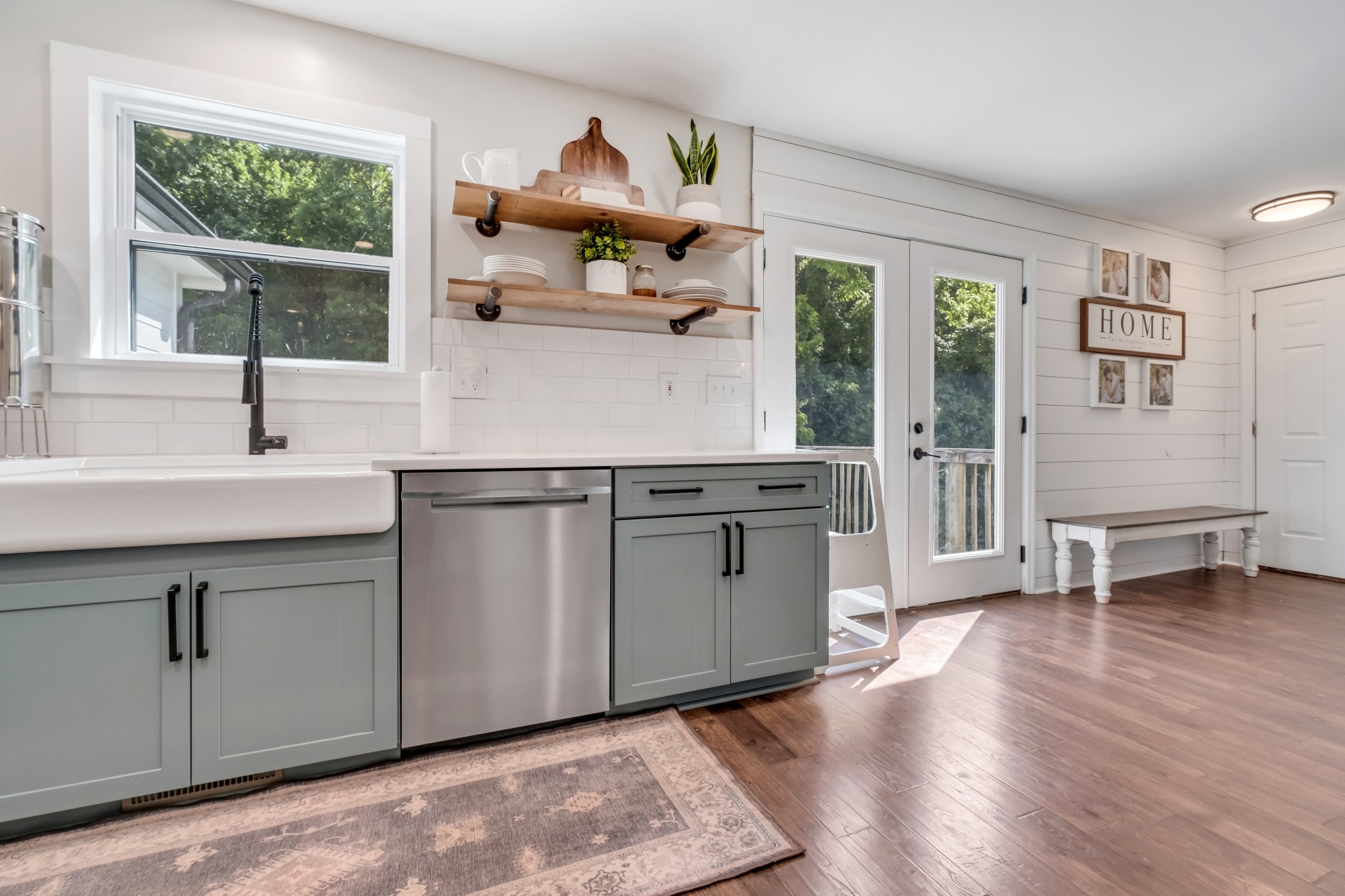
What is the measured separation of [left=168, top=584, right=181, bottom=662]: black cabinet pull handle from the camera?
1.49 metres

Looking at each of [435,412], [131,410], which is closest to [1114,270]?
[435,412]

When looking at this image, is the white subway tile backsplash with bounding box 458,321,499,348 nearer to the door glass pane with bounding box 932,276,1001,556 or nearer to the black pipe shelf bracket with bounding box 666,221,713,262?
the black pipe shelf bracket with bounding box 666,221,713,262

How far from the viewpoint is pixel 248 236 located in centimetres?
221

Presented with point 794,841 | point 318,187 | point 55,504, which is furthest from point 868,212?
point 55,504

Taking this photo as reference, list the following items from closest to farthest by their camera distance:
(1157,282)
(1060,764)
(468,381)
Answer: (1060,764), (468,381), (1157,282)

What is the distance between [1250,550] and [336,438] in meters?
5.89

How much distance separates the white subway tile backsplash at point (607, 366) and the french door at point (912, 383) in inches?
28.6

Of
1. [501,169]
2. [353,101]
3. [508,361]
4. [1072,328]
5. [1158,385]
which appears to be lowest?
[508,361]

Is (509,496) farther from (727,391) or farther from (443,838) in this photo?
(727,391)

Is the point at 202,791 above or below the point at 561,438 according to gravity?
below

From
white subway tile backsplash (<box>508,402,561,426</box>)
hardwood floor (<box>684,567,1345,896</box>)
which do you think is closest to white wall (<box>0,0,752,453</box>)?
white subway tile backsplash (<box>508,402,561,426</box>)

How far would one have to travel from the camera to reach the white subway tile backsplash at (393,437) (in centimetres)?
224

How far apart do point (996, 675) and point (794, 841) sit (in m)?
1.48

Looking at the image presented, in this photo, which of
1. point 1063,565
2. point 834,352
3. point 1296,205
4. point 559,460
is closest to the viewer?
point 559,460
